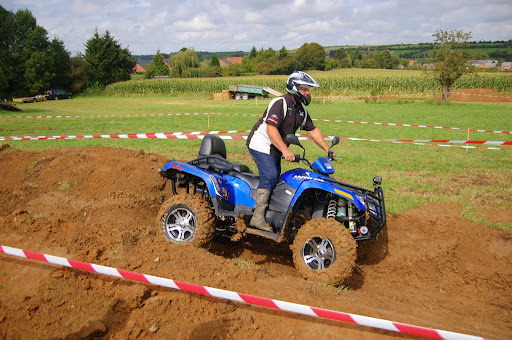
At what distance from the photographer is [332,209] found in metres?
5.55

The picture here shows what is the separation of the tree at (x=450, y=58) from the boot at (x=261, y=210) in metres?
37.9

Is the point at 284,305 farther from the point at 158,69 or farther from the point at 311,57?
the point at 158,69

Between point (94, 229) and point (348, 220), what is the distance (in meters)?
3.63

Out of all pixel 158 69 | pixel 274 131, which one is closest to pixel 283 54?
pixel 158 69

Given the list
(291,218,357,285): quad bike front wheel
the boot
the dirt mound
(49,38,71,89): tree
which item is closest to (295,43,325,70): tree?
(49,38,71,89): tree

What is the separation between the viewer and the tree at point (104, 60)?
228ft

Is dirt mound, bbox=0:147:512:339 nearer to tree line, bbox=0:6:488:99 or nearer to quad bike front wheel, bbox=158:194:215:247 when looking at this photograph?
quad bike front wheel, bbox=158:194:215:247

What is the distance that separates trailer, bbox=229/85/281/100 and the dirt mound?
39216 mm

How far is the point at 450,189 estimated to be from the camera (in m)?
9.07

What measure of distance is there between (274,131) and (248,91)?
4292 cm

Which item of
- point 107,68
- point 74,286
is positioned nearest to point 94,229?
point 74,286

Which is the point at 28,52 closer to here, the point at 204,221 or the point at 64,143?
the point at 64,143

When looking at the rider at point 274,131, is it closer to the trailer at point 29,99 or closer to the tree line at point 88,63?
the tree line at point 88,63

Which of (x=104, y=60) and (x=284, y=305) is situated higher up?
(x=104, y=60)
